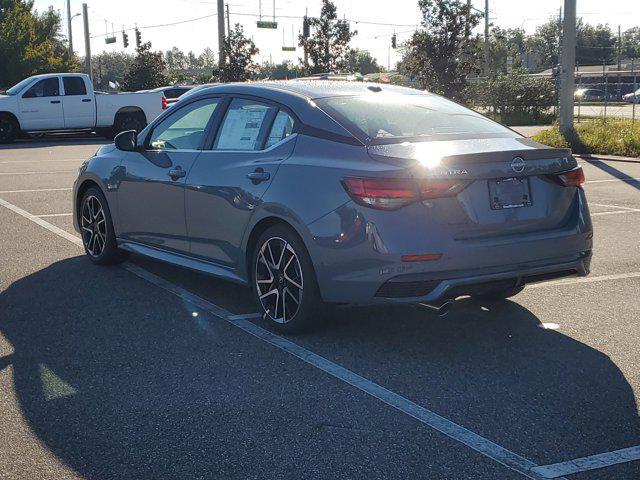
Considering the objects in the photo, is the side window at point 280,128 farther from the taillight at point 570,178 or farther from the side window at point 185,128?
the taillight at point 570,178

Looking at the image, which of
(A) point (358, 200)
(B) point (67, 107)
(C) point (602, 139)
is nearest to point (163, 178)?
(A) point (358, 200)

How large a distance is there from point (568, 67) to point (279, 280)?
1684cm

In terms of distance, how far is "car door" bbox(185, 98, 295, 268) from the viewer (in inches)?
229

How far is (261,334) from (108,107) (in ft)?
77.2

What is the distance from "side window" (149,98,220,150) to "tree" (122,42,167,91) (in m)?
48.5

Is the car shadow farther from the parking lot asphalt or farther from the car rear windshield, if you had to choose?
the car rear windshield

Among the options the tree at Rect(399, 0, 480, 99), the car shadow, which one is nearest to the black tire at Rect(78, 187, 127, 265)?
the car shadow

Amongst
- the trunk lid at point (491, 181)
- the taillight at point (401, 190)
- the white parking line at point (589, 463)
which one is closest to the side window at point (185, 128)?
the trunk lid at point (491, 181)

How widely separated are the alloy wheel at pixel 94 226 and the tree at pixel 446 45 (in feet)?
93.8

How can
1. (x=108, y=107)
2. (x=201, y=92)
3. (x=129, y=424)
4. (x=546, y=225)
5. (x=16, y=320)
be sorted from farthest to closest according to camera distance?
(x=108, y=107) < (x=201, y=92) < (x=16, y=320) < (x=546, y=225) < (x=129, y=424)

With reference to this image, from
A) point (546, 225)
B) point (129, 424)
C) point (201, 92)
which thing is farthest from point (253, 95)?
point (129, 424)

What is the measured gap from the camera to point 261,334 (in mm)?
5703

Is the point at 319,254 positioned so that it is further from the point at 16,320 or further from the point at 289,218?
the point at 16,320

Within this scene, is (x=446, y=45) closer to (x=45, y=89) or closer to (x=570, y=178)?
(x=45, y=89)
